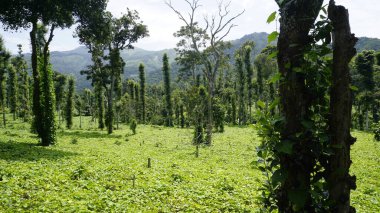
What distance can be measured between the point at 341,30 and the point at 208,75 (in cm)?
2744

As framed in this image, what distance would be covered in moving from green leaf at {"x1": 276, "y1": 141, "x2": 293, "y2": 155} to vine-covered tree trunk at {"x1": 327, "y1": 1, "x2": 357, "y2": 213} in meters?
0.46

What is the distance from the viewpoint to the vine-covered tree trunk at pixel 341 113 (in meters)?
2.84

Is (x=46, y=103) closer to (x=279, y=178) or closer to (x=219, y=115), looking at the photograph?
(x=279, y=178)

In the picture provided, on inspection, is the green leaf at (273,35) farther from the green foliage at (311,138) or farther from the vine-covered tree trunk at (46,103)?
the vine-covered tree trunk at (46,103)

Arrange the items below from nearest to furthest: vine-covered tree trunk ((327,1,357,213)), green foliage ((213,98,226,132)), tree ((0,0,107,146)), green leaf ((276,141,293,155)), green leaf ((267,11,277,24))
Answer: green leaf ((276,141,293,155)) → vine-covered tree trunk ((327,1,357,213)) → green leaf ((267,11,277,24)) → tree ((0,0,107,146)) → green foliage ((213,98,226,132))

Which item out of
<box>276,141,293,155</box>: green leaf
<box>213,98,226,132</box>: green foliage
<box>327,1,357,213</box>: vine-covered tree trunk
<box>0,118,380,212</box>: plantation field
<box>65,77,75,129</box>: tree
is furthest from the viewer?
<box>65,77,75,129</box>: tree

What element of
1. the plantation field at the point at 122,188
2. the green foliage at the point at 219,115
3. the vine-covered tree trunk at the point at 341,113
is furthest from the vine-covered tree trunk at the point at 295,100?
the green foliage at the point at 219,115

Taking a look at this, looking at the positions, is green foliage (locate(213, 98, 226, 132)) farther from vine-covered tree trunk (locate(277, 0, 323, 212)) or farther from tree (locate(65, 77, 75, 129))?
vine-covered tree trunk (locate(277, 0, 323, 212))

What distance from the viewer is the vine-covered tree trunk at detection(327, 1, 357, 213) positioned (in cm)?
284

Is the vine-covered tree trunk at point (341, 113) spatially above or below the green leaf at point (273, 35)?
below

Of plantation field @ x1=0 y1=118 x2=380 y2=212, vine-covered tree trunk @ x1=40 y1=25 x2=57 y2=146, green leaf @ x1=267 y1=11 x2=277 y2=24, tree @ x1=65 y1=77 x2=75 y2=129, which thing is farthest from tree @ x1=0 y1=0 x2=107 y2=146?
tree @ x1=65 y1=77 x2=75 y2=129

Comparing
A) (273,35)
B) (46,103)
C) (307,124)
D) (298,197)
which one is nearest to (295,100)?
(307,124)

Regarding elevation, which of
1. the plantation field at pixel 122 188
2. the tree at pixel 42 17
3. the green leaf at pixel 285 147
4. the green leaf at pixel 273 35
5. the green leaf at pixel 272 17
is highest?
the tree at pixel 42 17

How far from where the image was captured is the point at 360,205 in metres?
9.95
